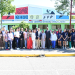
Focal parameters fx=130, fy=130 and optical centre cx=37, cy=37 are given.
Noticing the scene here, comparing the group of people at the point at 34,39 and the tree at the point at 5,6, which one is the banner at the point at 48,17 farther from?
the group of people at the point at 34,39

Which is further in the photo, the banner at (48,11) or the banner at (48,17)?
the banner at (48,11)

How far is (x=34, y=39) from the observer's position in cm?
1038

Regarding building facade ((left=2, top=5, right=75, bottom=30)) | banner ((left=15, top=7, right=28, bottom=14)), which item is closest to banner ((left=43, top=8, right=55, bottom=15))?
building facade ((left=2, top=5, right=75, bottom=30))

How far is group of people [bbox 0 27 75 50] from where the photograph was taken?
10164 mm

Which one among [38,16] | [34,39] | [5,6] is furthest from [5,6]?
[38,16]

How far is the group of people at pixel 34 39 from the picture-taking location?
33.3 ft

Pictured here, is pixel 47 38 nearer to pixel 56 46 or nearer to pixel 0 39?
pixel 56 46

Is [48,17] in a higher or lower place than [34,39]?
higher
